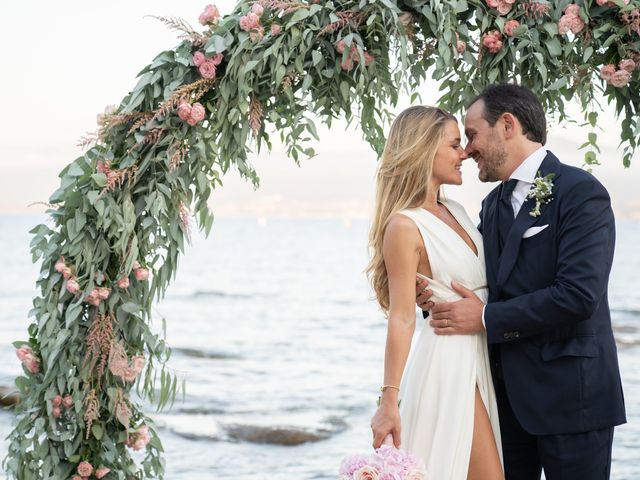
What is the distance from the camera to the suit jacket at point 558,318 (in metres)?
2.88

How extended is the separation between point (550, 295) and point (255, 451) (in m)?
6.97

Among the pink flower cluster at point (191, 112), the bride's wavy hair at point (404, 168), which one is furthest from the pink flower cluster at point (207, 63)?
the bride's wavy hair at point (404, 168)

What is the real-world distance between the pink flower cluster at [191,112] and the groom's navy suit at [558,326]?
4.22 feet

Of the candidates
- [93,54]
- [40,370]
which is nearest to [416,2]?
[40,370]

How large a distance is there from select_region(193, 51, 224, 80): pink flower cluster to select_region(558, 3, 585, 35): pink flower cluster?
1383mm

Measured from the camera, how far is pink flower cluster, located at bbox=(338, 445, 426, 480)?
265cm

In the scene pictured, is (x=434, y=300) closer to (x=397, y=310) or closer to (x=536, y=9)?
(x=397, y=310)

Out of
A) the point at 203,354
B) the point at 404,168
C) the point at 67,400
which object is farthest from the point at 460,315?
the point at 203,354

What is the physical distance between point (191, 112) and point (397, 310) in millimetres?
1142

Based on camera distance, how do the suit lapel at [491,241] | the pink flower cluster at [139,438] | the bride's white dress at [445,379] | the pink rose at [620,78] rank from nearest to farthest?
the bride's white dress at [445,379] < the suit lapel at [491,241] < the pink rose at [620,78] < the pink flower cluster at [139,438]

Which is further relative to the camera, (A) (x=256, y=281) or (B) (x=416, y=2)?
(A) (x=256, y=281)

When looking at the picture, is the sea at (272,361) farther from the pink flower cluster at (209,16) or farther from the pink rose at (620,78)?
the pink rose at (620,78)

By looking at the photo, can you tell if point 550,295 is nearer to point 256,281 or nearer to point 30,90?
point 30,90

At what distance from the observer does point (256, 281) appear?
32.7 meters
